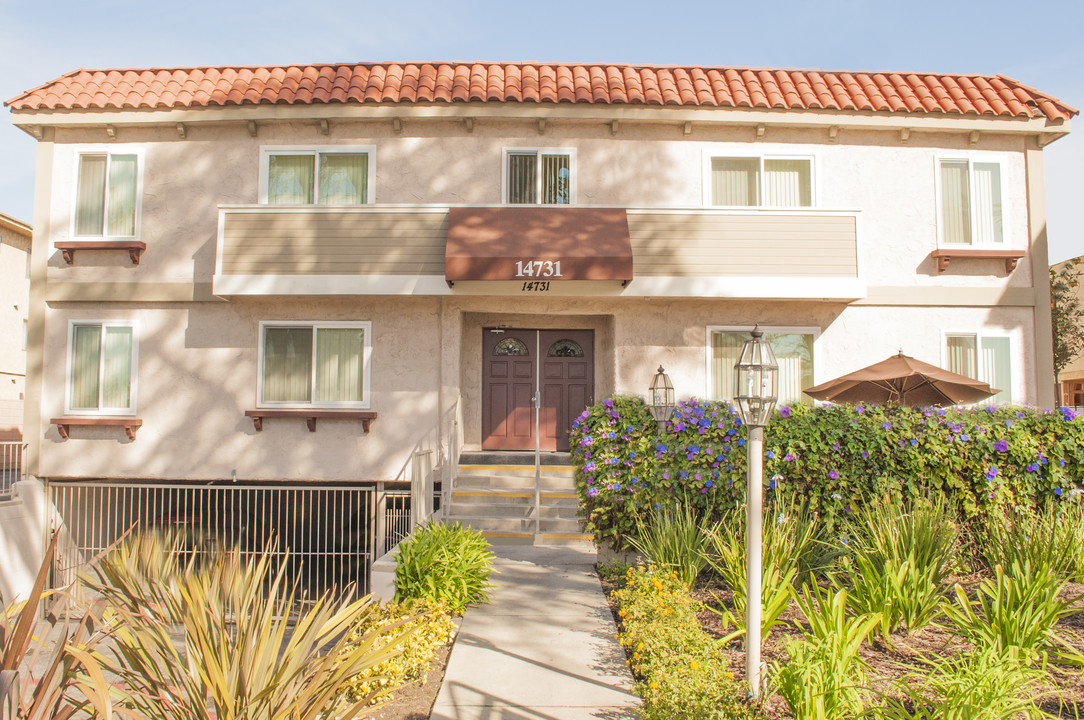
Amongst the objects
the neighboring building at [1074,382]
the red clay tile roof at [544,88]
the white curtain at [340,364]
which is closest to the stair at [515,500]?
the white curtain at [340,364]

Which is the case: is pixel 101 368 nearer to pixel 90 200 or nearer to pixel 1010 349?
pixel 90 200

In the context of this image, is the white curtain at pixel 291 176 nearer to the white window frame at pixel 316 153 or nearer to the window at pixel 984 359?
the white window frame at pixel 316 153

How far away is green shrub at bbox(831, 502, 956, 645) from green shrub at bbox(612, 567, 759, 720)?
3.93 feet

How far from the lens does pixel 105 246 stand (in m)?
11.8

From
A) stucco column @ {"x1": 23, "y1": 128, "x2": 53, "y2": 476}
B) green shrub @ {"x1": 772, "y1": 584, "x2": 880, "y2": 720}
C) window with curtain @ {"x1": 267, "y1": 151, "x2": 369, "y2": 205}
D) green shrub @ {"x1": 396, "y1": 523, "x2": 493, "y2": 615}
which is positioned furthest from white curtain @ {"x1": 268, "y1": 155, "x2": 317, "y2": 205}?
green shrub @ {"x1": 772, "y1": 584, "x2": 880, "y2": 720}

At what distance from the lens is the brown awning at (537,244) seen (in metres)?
10.6

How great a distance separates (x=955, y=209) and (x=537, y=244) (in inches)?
292

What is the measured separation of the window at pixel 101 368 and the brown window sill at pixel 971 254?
13.8 m

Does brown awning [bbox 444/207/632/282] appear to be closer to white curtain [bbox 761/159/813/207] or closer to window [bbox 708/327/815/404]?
window [bbox 708/327/815/404]

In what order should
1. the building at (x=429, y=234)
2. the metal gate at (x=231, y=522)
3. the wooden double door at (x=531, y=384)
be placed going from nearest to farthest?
the metal gate at (x=231, y=522), the building at (x=429, y=234), the wooden double door at (x=531, y=384)

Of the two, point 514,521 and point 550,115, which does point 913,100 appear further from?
point 514,521

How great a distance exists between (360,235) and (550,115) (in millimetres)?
3734

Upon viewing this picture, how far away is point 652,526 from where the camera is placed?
7.80 m

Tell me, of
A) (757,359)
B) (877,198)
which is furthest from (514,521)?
(877,198)
